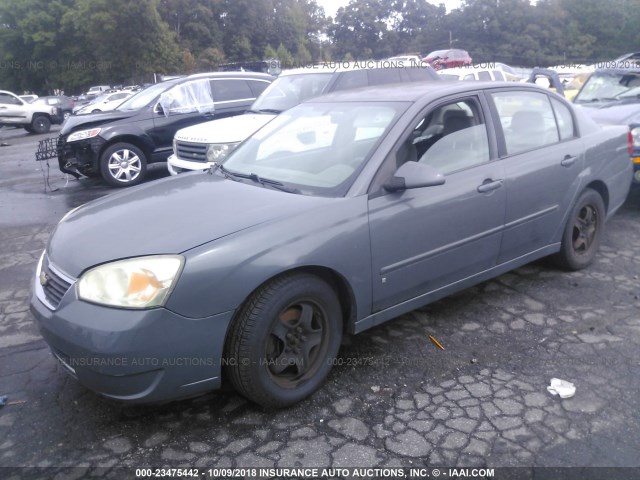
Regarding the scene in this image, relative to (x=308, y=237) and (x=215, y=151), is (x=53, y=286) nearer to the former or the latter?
(x=308, y=237)

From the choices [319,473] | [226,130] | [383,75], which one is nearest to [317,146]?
[319,473]

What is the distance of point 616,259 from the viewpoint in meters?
5.11

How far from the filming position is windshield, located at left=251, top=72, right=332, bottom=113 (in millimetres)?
7762

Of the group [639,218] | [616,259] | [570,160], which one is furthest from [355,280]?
[639,218]

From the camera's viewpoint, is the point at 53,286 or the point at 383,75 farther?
the point at 383,75

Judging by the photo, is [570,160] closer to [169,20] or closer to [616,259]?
[616,259]

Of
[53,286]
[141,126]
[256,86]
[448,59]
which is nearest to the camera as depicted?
[53,286]

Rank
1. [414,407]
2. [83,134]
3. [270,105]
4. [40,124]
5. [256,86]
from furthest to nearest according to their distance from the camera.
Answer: [40,124] < [256,86] < [83,134] < [270,105] < [414,407]

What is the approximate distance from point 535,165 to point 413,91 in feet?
3.54

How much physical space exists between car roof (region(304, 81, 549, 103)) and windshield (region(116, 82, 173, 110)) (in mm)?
6127

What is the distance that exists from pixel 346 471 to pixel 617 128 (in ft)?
13.3

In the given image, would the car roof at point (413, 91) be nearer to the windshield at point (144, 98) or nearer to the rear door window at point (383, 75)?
the rear door window at point (383, 75)

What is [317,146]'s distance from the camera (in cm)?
379

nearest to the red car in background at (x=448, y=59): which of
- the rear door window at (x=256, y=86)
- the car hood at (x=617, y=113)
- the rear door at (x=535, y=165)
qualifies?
the rear door window at (x=256, y=86)
